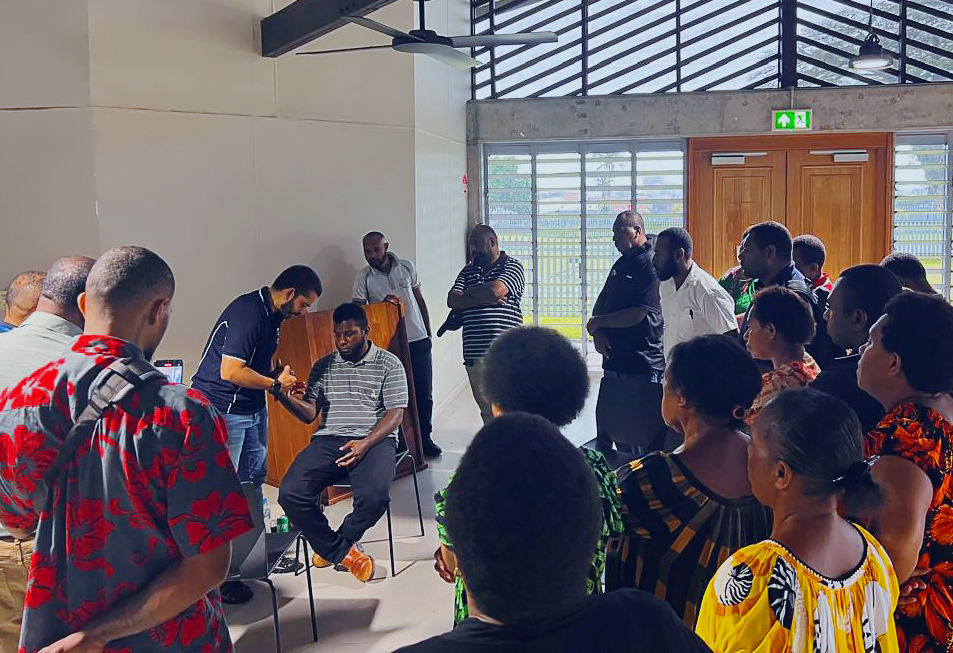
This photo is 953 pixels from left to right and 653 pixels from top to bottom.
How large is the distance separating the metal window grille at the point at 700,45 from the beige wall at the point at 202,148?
7.78ft

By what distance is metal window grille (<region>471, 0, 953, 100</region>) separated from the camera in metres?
8.41

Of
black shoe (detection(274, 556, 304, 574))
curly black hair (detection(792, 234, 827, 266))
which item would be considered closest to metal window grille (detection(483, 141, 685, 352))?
curly black hair (detection(792, 234, 827, 266))

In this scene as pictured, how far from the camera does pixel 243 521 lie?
1.81 meters

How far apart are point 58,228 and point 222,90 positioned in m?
1.30

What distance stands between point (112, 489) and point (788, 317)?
212cm

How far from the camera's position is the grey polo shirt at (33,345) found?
94.2 inches

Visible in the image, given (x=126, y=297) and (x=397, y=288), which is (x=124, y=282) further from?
(x=397, y=288)

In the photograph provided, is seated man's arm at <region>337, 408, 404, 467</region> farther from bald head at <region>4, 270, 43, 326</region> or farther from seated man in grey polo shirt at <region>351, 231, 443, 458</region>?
seated man in grey polo shirt at <region>351, 231, 443, 458</region>

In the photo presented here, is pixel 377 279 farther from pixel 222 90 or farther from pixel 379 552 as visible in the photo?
pixel 379 552

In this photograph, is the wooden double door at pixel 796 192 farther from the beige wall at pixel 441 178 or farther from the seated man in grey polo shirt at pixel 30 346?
the seated man in grey polo shirt at pixel 30 346

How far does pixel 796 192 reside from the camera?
8805mm

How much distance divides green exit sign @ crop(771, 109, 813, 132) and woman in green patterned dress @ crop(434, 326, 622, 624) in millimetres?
7191

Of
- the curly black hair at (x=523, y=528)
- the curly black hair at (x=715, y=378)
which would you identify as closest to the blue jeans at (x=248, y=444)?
the curly black hair at (x=715, y=378)

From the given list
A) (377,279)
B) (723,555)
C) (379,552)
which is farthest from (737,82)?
(723,555)
